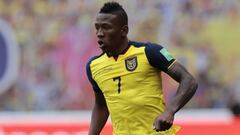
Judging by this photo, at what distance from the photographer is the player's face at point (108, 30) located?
5.64 meters

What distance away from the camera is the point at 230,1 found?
44.5ft

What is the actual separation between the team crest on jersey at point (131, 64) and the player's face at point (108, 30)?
0.16 meters

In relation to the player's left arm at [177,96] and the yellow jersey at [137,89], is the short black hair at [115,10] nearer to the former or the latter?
the yellow jersey at [137,89]

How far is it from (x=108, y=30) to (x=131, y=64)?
29cm

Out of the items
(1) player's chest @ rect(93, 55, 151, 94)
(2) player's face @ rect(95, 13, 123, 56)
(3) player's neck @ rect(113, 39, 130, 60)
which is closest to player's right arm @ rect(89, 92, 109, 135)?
(1) player's chest @ rect(93, 55, 151, 94)

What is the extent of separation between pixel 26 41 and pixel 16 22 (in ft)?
1.25

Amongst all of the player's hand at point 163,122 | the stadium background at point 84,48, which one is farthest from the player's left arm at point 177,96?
the stadium background at point 84,48

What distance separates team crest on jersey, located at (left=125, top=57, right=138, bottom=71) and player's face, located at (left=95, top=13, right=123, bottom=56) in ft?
0.54

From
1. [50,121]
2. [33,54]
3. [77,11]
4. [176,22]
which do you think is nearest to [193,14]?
[176,22]

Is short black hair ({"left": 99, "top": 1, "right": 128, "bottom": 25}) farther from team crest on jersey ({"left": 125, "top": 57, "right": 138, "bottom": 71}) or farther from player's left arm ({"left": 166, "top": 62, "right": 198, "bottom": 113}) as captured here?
player's left arm ({"left": 166, "top": 62, "right": 198, "bottom": 113})

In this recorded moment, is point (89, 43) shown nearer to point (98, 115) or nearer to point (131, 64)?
point (98, 115)

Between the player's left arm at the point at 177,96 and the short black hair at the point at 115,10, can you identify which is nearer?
the player's left arm at the point at 177,96

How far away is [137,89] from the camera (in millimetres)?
5691

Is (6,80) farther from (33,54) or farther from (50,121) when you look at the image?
(50,121)
